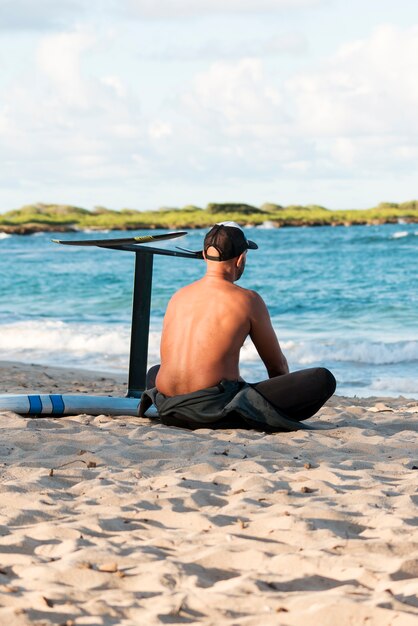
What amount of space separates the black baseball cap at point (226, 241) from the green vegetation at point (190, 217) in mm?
51278

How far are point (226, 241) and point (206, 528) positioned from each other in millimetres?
2089

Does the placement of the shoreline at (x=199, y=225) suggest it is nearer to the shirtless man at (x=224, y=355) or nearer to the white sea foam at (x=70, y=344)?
the white sea foam at (x=70, y=344)

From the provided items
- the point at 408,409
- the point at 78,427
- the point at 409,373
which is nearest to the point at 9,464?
the point at 78,427

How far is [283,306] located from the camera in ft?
64.4

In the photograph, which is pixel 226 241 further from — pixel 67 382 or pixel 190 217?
pixel 190 217

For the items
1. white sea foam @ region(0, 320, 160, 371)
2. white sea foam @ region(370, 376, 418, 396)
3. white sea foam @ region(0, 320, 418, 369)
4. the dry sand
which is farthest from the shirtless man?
white sea foam @ region(0, 320, 418, 369)

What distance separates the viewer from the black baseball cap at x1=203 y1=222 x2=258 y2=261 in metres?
5.26

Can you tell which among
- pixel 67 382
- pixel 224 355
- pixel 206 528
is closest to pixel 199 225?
pixel 67 382

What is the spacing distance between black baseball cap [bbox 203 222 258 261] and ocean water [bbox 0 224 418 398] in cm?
447

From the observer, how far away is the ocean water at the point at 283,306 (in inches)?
475

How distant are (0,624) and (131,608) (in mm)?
384

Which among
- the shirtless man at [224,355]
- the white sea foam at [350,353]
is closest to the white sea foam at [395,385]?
the white sea foam at [350,353]

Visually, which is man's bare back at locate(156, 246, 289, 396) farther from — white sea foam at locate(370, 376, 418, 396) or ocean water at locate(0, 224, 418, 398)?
white sea foam at locate(370, 376, 418, 396)

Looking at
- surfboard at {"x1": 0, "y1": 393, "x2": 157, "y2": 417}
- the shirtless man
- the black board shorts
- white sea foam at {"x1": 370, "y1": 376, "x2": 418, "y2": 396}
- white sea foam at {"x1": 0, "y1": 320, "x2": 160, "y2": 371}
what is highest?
the shirtless man
